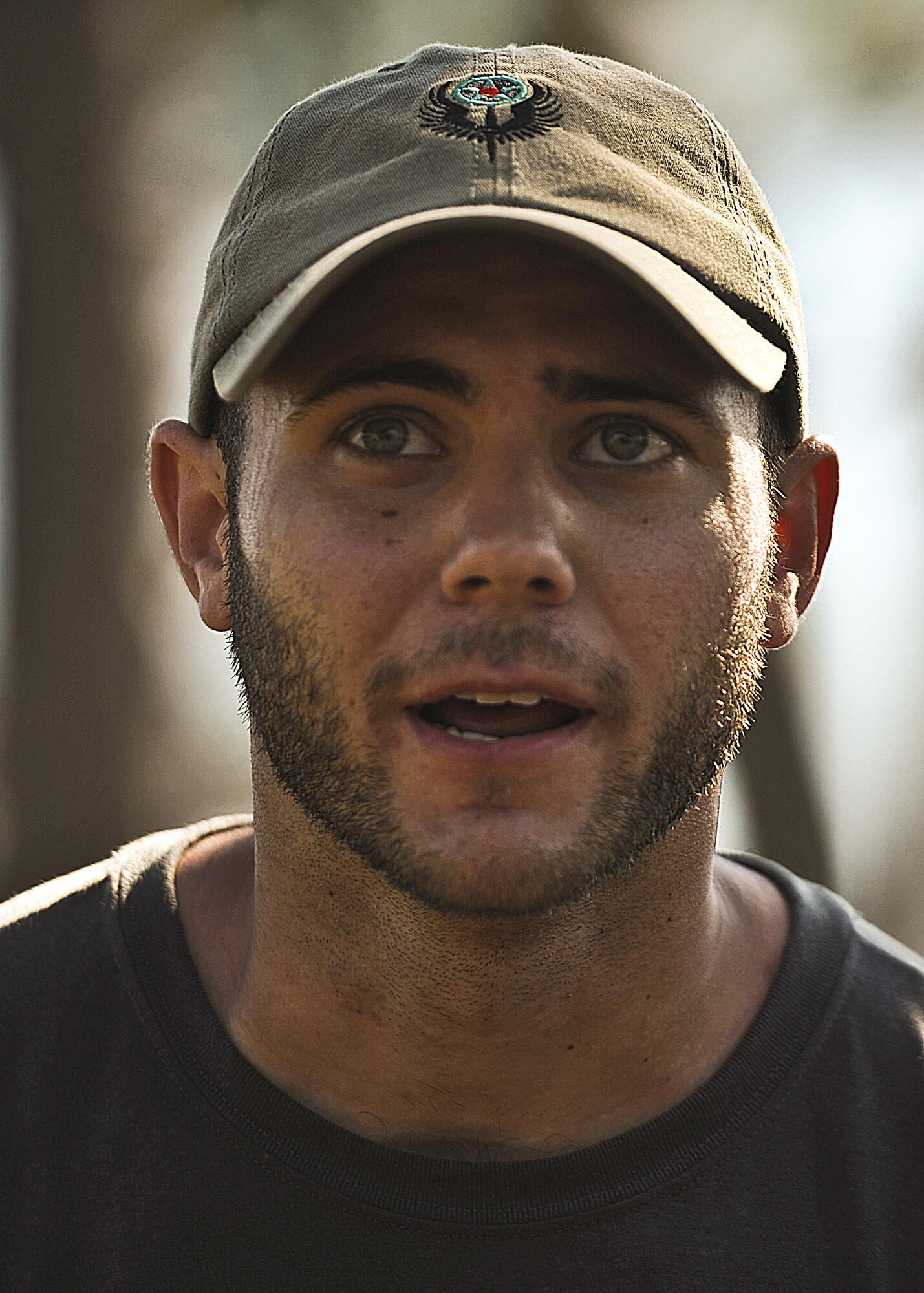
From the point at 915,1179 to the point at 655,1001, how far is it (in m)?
0.49

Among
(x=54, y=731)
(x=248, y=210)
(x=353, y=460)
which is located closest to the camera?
(x=353, y=460)

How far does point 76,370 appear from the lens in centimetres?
697

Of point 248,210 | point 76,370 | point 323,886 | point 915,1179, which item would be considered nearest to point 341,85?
point 248,210

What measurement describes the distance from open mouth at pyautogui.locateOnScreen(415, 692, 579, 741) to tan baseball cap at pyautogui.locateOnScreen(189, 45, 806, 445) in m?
0.58

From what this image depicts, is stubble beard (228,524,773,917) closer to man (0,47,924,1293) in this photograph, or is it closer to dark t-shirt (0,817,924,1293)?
man (0,47,924,1293)

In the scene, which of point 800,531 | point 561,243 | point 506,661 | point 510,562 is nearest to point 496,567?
point 510,562

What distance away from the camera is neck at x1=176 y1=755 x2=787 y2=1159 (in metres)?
2.69

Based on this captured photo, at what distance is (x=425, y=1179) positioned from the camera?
8.48 feet

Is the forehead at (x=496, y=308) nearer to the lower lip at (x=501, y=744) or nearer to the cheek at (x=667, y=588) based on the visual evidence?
the cheek at (x=667, y=588)

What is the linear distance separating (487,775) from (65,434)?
4.92 metres

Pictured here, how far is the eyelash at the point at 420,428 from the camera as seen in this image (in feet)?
8.30

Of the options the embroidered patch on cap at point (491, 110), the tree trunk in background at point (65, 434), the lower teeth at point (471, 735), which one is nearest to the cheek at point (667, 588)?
the lower teeth at point (471, 735)

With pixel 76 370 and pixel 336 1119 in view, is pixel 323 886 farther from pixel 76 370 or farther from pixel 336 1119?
pixel 76 370

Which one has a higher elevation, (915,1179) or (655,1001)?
(655,1001)
